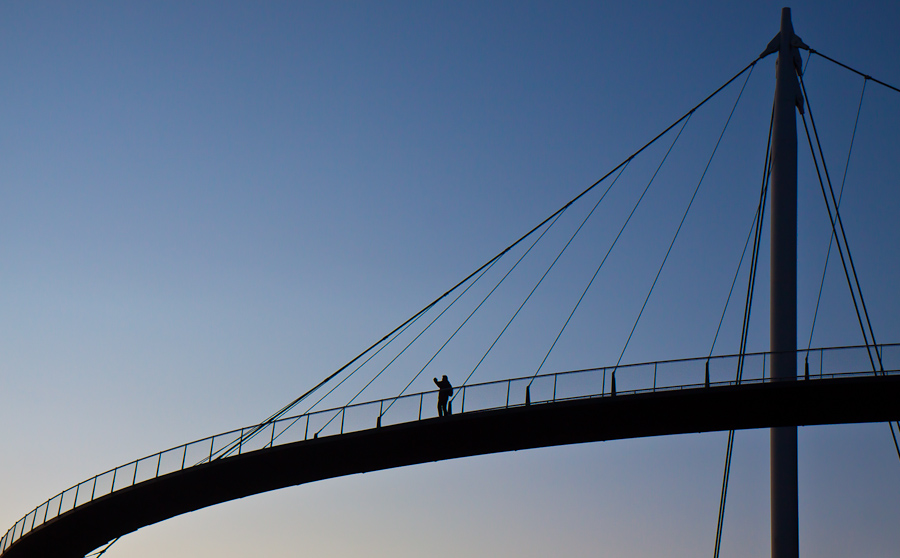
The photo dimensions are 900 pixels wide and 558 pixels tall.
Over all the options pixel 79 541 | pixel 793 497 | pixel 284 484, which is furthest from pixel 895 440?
pixel 79 541

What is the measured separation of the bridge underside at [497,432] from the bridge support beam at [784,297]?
→ 127 centimetres

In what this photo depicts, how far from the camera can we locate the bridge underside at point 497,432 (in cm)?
2589

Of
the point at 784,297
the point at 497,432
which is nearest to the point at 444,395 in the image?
the point at 497,432

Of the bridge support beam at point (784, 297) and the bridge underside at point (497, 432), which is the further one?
the bridge support beam at point (784, 297)

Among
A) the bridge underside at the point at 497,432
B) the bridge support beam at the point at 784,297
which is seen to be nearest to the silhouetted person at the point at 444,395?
the bridge underside at the point at 497,432

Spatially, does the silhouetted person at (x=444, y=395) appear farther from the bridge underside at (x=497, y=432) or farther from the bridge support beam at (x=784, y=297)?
the bridge support beam at (x=784, y=297)

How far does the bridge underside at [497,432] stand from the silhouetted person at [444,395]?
0.98 ft

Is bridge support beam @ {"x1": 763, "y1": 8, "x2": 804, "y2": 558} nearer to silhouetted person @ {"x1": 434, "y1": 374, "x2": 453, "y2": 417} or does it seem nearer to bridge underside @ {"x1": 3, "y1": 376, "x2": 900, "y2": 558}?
bridge underside @ {"x1": 3, "y1": 376, "x2": 900, "y2": 558}

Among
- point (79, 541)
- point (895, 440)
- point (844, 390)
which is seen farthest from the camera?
point (79, 541)

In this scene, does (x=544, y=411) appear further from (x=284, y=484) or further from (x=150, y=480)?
(x=150, y=480)

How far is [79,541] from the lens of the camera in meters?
35.1

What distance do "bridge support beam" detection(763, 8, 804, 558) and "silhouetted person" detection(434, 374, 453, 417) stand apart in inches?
346

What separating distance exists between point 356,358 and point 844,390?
1456 centimetres

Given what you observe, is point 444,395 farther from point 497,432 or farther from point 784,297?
point 784,297
